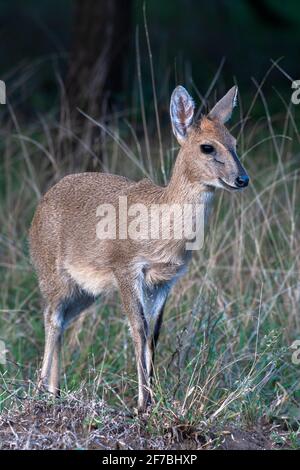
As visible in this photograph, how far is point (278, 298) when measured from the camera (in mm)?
7332

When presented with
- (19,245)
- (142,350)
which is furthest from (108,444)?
(19,245)

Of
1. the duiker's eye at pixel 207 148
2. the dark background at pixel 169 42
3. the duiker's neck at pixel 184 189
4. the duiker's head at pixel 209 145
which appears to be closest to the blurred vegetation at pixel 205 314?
the duiker's neck at pixel 184 189

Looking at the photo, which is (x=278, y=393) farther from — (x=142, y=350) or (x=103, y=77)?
(x=103, y=77)

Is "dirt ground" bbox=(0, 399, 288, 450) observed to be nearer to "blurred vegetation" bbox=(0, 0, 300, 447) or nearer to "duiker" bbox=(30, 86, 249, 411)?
"blurred vegetation" bbox=(0, 0, 300, 447)

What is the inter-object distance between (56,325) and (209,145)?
5.43ft

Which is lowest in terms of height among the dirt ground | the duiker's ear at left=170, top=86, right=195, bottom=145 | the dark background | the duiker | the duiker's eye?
the dirt ground

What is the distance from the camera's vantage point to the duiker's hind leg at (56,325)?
6.42 meters

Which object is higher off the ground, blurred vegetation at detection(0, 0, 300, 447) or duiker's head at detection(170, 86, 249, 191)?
duiker's head at detection(170, 86, 249, 191)

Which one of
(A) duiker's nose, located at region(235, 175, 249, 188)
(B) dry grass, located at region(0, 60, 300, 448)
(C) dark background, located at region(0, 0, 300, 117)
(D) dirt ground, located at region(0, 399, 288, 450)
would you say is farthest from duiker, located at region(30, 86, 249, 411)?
(C) dark background, located at region(0, 0, 300, 117)

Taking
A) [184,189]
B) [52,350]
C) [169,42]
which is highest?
[169,42]

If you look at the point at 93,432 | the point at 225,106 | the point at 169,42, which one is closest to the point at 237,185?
the point at 225,106

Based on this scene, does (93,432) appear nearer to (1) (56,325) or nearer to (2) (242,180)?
(2) (242,180)

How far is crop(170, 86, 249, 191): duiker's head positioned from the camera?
5500 mm

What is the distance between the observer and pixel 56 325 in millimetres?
6551
